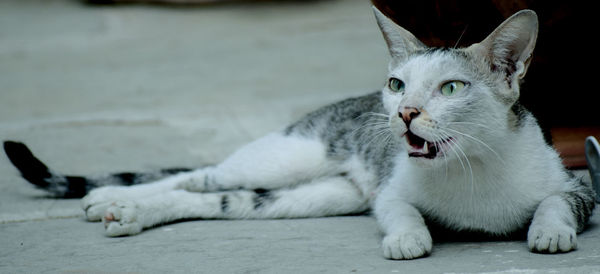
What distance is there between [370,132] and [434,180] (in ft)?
2.72

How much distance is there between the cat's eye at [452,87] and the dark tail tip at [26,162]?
224cm

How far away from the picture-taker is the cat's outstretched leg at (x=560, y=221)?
109 inches

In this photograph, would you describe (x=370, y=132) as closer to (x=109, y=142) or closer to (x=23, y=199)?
(x=23, y=199)

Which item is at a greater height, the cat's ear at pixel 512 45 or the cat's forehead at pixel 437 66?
the cat's ear at pixel 512 45

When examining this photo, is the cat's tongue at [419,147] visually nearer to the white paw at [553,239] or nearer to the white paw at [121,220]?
the white paw at [553,239]

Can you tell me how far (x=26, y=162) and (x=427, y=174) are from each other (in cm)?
213

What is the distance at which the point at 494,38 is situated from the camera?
2949 millimetres

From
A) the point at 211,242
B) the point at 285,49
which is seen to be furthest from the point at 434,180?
the point at 285,49

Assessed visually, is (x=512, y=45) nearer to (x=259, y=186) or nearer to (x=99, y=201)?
(x=259, y=186)

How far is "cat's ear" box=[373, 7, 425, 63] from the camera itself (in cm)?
325

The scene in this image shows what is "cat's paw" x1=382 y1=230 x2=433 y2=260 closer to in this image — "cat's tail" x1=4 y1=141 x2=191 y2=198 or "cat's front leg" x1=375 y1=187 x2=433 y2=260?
"cat's front leg" x1=375 y1=187 x2=433 y2=260

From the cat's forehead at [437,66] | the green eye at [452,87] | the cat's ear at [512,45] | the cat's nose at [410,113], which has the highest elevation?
the cat's ear at [512,45]

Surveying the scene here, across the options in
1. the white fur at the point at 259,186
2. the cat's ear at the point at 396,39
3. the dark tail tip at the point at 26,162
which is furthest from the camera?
the dark tail tip at the point at 26,162

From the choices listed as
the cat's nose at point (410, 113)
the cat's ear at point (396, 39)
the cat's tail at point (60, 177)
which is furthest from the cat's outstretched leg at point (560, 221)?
the cat's tail at point (60, 177)
